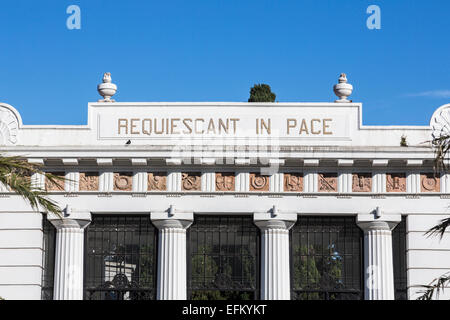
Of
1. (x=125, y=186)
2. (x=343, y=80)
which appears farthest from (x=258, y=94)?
(x=125, y=186)

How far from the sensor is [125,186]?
3609cm

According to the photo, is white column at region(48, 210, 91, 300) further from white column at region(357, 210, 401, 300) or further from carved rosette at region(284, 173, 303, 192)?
white column at region(357, 210, 401, 300)

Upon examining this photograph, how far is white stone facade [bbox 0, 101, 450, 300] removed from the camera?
35406 millimetres

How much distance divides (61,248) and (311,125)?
11149mm

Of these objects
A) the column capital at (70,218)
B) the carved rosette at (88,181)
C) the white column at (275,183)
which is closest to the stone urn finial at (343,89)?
the white column at (275,183)

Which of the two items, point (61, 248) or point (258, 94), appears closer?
point (61, 248)

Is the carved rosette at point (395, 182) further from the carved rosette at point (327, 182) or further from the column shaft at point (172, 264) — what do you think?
the column shaft at point (172, 264)

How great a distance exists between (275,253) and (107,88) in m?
9.77

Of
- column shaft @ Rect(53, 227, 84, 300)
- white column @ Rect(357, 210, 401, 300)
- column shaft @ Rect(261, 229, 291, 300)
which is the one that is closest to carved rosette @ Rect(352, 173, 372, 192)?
white column @ Rect(357, 210, 401, 300)

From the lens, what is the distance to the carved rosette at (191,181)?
36000 mm

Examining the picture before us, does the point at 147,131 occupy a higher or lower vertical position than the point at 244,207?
higher
